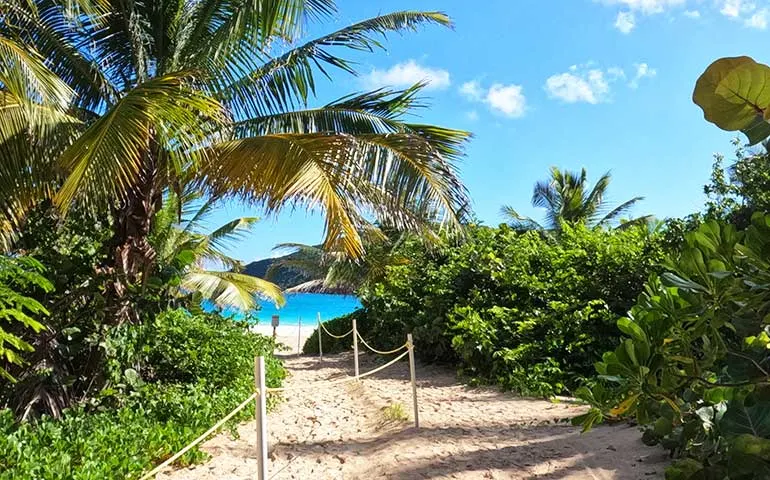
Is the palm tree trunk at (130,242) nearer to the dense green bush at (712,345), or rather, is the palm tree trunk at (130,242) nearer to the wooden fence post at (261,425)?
the wooden fence post at (261,425)

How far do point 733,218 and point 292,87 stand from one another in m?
6.09

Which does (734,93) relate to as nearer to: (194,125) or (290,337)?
(194,125)

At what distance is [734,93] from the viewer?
91 cm

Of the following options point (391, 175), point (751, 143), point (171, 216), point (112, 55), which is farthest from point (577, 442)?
point (171, 216)

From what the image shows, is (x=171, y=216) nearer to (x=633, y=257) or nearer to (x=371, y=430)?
(x=371, y=430)

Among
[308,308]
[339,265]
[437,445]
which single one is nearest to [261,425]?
[437,445]

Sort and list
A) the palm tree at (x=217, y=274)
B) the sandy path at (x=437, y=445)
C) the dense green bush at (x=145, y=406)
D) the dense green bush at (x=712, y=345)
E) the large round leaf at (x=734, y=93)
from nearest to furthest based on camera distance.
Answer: the large round leaf at (x=734, y=93)
the dense green bush at (x=712, y=345)
the dense green bush at (x=145, y=406)
the sandy path at (x=437, y=445)
the palm tree at (x=217, y=274)

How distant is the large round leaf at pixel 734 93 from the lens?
0.89 metres

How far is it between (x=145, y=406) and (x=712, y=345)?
5.31m

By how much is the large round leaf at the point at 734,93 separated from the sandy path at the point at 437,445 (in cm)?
318

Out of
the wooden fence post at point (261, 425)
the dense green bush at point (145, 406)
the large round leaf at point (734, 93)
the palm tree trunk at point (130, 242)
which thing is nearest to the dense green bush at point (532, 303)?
the dense green bush at point (145, 406)

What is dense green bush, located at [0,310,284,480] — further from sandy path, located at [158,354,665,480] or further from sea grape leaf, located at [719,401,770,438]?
sea grape leaf, located at [719,401,770,438]

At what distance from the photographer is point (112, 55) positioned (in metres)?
6.16

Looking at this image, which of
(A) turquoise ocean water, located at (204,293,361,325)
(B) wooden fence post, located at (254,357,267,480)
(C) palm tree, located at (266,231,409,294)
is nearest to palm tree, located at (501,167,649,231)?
(C) palm tree, located at (266,231,409,294)
